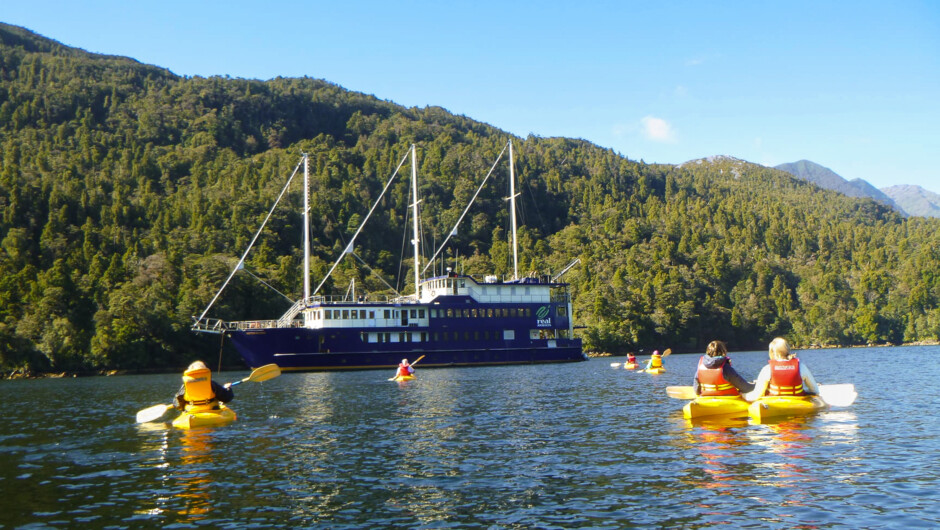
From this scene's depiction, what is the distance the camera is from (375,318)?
193ft

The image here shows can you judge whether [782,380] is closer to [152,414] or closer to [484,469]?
[484,469]

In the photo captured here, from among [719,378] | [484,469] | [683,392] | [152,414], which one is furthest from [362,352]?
[484,469]

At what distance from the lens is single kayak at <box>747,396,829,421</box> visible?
18.5 meters

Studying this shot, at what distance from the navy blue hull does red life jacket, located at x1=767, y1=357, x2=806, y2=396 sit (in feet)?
136

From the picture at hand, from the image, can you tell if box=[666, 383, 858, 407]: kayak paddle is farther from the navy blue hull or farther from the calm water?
the navy blue hull

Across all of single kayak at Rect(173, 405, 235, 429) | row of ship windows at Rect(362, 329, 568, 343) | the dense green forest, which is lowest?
single kayak at Rect(173, 405, 235, 429)

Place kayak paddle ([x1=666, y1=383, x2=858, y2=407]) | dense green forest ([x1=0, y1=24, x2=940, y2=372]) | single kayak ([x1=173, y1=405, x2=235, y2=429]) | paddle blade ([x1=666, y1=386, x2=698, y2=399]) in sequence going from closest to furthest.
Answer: kayak paddle ([x1=666, y1=383, x2=858, y2=407])
single kayak ([x1=173, y1=405, x2=235, y2=429])
paddle blade ([x1=666, y1=386, x2=698, y2=399])
dense green forest ([x1=0, y1=24, x2=940, y2=372])

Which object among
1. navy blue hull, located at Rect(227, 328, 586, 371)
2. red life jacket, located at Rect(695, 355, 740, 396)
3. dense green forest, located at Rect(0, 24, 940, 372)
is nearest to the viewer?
red life jacket, located at Rect(695, 355, 740, 396)

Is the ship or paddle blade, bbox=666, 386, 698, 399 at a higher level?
the ship

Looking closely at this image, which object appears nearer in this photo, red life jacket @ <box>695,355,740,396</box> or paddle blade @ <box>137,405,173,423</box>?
red life jacket @ <box>695,355,740,396</box>

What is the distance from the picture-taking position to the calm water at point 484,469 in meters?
11.0

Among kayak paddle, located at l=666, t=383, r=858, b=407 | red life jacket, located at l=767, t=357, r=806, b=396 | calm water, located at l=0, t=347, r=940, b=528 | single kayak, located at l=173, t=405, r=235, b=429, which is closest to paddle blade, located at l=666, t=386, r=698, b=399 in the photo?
calm water, located at l=0, t=347, r=940, b=528

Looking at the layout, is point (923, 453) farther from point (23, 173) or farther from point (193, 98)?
point (193, 98)

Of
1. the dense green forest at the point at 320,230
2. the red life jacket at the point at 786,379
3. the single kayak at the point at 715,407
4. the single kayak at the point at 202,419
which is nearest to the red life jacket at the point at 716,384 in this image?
the single kayak at the point at 715,407
